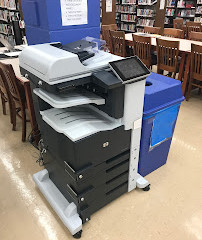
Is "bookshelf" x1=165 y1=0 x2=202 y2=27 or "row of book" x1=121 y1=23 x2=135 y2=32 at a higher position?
"bookshelf" x1=165 y1=0 x2=202 y2=27

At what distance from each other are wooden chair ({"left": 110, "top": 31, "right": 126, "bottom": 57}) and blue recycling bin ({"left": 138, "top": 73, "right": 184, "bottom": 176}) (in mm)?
2509

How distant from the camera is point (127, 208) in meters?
1.63

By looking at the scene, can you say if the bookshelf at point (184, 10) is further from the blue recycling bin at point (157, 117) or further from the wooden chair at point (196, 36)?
the blue recycling bin at point (157, 117)

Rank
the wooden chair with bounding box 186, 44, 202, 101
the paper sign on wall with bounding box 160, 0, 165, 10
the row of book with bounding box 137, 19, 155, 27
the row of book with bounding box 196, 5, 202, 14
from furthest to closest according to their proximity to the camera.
Result: the row of book with bounding box 137, 19, 155, 27 < the row of book with bounding box 196, 5, 202, 14 < the paper sign on wall with bounding box 160, 0, 165, 10 < the wooden chair with bounding box 186, 44, 202, 101

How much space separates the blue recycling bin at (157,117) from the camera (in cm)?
154

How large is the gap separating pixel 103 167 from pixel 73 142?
0.34 meters

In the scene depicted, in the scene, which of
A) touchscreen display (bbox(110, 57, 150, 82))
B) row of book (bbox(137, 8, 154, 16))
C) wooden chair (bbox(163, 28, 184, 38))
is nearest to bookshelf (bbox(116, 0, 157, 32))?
row of book (bbox(137, 8, 154, 16))

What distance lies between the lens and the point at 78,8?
1.68m

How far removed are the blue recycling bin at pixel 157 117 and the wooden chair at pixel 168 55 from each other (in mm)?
1602

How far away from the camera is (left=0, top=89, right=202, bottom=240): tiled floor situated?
4.79 feet

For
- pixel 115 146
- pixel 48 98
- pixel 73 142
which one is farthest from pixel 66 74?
pixel 115 146

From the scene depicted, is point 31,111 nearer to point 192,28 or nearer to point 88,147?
point 88,147

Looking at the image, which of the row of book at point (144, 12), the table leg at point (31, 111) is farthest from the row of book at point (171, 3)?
the table leg at point (31, 111)

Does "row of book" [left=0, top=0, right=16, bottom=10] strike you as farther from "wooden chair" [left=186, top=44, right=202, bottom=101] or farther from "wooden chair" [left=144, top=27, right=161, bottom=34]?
"wooden chair" [left=186, top=44, right=202, bottom=101]
